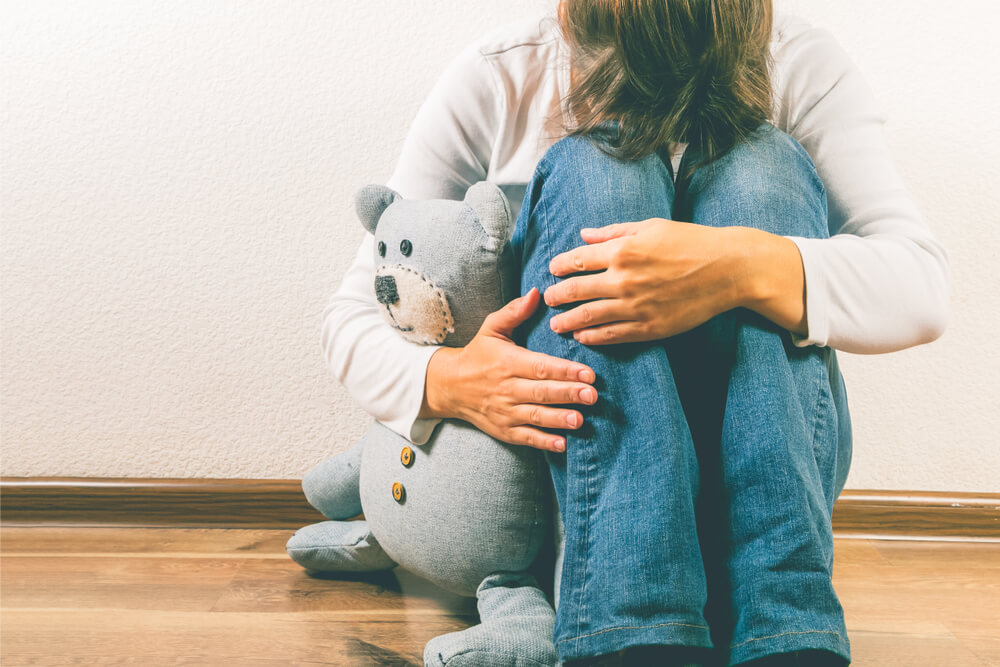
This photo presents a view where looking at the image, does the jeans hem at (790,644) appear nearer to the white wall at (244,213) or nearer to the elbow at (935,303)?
the elbow at (935,303)

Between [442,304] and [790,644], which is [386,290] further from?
[790,644]

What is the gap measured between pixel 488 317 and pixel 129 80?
713mm

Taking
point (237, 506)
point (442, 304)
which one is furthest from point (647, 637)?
point (237, 506)

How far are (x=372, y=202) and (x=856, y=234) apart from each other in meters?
0.50

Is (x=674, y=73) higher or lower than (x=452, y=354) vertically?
higher

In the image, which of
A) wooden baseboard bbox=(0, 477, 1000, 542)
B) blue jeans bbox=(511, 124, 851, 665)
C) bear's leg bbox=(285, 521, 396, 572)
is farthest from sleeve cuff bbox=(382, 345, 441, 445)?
wooden baseboard bbox=(0, 477, 1000, 542)

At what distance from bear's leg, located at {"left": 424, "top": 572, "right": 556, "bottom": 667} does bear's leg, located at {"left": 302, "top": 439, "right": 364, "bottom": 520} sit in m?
0.29

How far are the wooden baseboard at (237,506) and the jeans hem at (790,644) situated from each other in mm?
629

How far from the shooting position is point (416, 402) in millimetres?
686

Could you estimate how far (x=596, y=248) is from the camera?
569 millimetres

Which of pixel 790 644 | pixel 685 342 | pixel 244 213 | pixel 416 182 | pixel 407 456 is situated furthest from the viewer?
pixel 244 213

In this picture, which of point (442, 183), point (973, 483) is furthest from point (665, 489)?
point (973, 483)

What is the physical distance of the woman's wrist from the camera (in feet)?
1.83

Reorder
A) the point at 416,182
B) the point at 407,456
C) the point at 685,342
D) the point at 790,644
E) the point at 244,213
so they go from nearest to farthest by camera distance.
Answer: the point at 790,644, the point at 685,342, the point at 407,456, the point at 416,182, the point at 244,213
